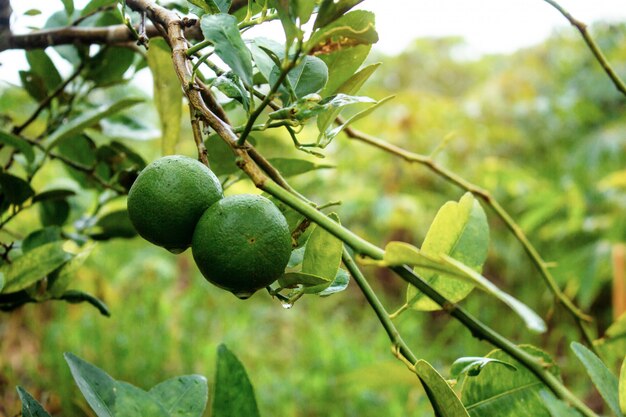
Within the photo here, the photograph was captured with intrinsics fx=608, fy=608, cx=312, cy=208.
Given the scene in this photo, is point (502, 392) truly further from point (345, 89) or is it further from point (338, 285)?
point (345, 89)

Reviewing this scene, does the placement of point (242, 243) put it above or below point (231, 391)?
above

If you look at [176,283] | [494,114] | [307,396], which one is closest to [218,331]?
[307,396]

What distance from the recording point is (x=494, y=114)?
2.98m

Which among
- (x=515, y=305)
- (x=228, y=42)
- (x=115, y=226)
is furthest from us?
(x=115, y=226)

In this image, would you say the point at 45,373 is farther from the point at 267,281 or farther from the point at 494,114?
the point at 494,114

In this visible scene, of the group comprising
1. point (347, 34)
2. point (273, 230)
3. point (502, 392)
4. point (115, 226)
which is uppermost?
point (347, 34)

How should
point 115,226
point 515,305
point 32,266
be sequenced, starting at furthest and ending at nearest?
point 115,226
point 32,266
point 515,305

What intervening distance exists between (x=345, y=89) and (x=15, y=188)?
0.32m

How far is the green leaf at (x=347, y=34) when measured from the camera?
316mm

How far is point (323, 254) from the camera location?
378 mm

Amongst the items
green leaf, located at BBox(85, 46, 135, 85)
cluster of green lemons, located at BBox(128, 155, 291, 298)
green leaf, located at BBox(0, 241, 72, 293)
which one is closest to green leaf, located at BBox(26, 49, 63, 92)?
green leaf, located at BBox(85, 46, 135, 85)

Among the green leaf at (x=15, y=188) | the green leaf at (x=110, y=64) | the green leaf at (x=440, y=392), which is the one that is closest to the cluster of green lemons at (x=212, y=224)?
the green leaf at (x=440, y=392)

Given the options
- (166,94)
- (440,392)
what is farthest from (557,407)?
(166,94)

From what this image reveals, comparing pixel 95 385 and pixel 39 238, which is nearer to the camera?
pixel 95 385
